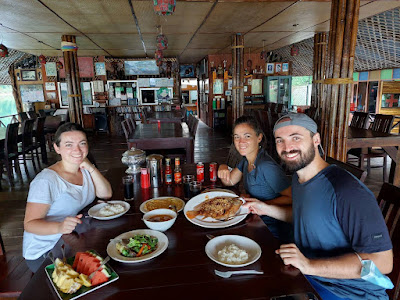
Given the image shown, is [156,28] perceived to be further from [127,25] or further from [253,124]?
[253,124]

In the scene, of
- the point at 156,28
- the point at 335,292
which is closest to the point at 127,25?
the point at 156,28

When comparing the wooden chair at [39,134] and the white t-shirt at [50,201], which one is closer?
the white t-shirt at [50,201]

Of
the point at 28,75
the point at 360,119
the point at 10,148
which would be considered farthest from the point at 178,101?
the point at 360,119

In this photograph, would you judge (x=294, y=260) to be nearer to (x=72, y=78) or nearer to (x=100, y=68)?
(x=72, y=78)

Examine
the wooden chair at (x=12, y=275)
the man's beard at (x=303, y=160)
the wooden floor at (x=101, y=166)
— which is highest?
the man's beard at (x=303, y=160)

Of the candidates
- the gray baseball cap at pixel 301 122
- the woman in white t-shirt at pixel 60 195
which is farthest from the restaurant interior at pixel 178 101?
the gray baseball cap at pixel 301 122

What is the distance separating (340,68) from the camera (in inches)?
130

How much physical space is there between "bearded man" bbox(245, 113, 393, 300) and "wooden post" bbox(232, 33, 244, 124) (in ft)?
19.5

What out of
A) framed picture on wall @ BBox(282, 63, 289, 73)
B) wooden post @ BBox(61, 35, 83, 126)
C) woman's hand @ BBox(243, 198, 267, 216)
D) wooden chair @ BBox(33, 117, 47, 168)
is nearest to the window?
wooden post @ BBox(61, 35, 83, 126)

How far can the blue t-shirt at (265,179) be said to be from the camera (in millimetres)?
1884

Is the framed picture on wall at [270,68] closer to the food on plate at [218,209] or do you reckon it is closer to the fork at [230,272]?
the food on plate at [218,209]

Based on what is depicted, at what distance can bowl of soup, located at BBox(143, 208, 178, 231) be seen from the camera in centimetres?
144

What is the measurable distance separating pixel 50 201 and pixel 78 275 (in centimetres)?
71

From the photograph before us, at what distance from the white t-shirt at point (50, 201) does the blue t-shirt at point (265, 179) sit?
1.27m
